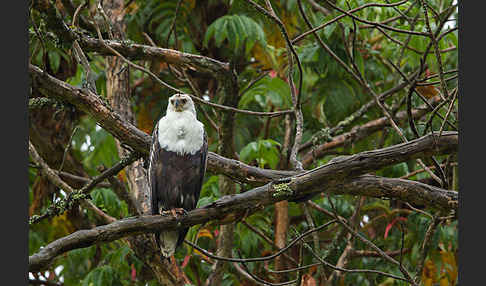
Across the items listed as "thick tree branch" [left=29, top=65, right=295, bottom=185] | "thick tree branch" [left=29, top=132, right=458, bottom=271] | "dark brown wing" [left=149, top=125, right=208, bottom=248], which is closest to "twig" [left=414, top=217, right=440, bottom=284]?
"thick tree branch" [left=29, top=132, right=458, bottom=271]

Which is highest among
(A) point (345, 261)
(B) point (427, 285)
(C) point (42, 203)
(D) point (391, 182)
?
(D) point (391, 182)

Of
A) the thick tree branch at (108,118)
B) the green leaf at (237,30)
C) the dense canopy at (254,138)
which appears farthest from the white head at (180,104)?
the green leaf at (237,30)

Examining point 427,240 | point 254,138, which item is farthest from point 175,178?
point 254,138

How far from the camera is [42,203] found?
668cm

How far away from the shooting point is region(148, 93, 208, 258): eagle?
471 centimetres

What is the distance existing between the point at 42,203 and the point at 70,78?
4.78 feet

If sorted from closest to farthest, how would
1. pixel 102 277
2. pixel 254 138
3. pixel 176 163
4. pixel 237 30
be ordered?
1. pixel 176 163
2. pixel 102 277
3. pixel 237 30
4. pixel 254 138

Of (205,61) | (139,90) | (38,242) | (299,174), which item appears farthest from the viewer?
(139,90)

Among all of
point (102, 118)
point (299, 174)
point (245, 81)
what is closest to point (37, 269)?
point (102, 118)

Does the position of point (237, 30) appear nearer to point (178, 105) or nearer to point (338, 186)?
point (178, 105)

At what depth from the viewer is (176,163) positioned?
15.8ft

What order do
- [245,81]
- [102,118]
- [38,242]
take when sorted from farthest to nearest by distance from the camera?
[245,81], [38,242], [102,118]

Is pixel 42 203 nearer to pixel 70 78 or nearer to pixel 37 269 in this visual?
pixel 70 78

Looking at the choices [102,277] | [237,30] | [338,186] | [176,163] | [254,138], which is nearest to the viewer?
[338,186]
